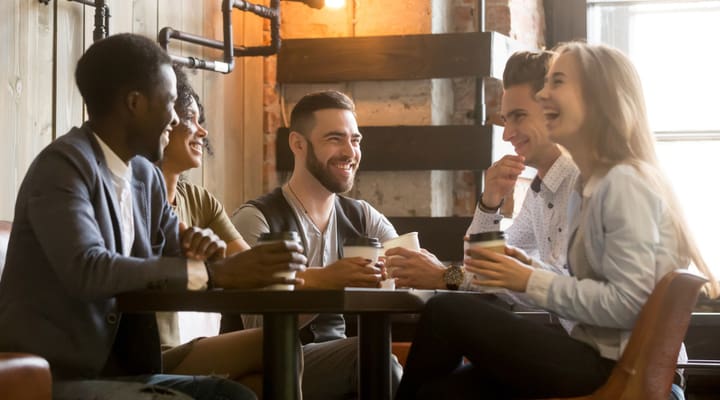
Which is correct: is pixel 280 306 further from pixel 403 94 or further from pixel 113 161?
pixel 403 94

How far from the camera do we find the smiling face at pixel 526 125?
2936mm

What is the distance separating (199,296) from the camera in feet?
6.13

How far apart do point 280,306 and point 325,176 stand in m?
1.50

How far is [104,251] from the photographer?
1.90 m

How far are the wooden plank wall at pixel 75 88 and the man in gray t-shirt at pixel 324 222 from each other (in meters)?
0.53

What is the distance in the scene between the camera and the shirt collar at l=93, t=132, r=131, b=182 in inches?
83.7

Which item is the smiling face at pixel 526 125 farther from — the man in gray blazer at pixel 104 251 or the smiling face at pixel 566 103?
the man in gray blazer at pixel 104 251

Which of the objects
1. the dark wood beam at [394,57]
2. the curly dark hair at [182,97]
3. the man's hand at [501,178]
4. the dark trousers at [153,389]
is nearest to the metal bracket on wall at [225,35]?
the dark wood beam at [394,57]

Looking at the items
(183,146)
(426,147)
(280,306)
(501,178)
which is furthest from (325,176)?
(280,306)

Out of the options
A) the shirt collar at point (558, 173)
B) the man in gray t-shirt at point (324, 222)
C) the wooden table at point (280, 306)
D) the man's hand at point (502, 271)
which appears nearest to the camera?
the wooden table at point (280, 306)

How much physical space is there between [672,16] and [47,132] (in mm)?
2489

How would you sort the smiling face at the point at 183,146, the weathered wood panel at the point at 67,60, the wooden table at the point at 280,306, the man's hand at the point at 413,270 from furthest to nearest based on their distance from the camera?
1. the weathered wood panel at the point at 67,60
2. the smiling face at the point at 183,146
3. the man's hand at the point at 413,270
4. the wooden table at the point at 280,306

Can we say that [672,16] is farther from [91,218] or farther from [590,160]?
[91,218]

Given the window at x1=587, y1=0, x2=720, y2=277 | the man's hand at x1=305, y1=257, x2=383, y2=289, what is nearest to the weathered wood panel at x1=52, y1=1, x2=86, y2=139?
the man's hand at x1=305, y1=257, x2=383, y2=289
